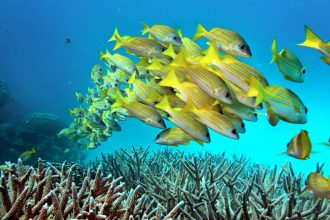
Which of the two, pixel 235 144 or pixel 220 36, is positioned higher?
pixel 235 144

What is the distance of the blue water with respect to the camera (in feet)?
148

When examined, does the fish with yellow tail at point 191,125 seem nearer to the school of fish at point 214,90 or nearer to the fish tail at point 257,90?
the school of fish at point 214,90

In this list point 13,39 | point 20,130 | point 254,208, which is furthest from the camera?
point 13,39

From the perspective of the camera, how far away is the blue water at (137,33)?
45.2m

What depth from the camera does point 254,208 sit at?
123 inches

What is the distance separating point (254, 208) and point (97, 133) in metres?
6.84

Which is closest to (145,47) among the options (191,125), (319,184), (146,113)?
(146,113)

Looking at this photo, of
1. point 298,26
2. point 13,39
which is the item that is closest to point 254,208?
point 298,26

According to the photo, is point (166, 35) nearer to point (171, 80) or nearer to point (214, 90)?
point (171, 80)

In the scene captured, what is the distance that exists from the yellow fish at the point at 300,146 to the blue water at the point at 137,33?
2497 millimetres

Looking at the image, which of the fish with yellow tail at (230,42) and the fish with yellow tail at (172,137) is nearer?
the fish with yellow tail at (230,42)

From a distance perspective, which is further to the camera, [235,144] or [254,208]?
[235,144]

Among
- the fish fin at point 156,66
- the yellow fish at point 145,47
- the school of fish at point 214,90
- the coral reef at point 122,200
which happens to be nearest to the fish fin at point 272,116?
the school of fish at point 214,90

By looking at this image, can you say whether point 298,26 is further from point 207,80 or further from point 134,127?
point 207,80
